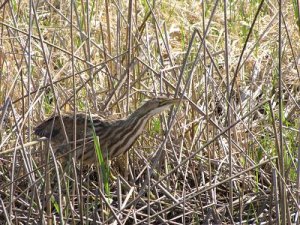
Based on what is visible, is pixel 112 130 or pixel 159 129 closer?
pixel 112 130

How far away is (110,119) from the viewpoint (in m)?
4.23

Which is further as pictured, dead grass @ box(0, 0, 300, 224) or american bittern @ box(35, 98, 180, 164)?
american bittern @ box(35, 98, 180, 164)

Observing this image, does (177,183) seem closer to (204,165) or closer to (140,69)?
(204,165)

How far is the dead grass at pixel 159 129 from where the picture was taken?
3.44 meters

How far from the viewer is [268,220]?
3701 millimetres

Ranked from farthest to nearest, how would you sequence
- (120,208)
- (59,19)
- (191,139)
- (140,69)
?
1. (59,19)
2. (140,69)
3. (191,139)
4. (120,208)

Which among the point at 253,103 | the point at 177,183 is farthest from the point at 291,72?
the point at 177,183

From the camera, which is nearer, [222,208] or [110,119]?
[222,208]

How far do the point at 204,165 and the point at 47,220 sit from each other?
989mm

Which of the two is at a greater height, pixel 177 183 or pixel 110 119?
pixel 110 119

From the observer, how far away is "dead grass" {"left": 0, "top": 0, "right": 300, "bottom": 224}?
344cm

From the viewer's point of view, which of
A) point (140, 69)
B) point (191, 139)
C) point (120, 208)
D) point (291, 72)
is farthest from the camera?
point (291, 72)

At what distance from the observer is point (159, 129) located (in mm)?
4379

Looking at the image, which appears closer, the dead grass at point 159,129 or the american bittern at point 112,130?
the dead grass at point 159,129
